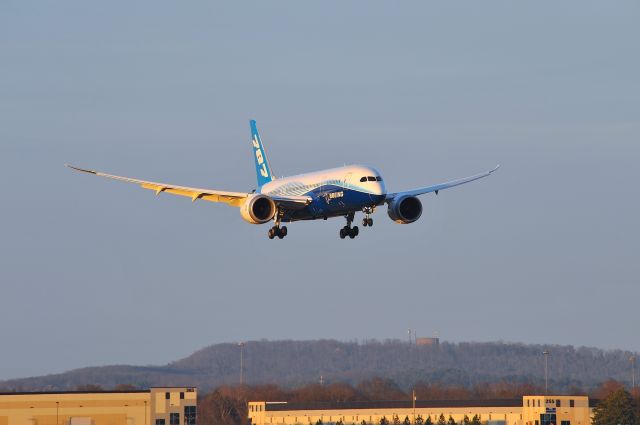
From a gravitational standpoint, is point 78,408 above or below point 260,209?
below

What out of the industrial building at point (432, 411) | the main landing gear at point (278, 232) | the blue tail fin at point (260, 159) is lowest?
the industrial building at point (432, 411)

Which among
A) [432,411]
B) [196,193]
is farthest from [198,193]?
[432,411]

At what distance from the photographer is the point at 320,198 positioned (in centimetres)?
9275

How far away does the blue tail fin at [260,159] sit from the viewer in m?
115

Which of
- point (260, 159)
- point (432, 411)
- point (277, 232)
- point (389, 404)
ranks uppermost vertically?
point (260, 159)

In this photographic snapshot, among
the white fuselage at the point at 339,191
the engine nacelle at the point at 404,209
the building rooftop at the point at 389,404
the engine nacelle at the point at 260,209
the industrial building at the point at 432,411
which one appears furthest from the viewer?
the building rooftop at the point at 389,404

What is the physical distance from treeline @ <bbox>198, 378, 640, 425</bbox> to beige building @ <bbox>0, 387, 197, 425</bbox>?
116 ft

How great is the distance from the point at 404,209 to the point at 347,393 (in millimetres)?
70294

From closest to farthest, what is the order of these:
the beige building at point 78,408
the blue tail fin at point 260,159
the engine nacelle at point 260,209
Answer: the engine nacelle at point 260,209
the beige building at point 78,408
the blue tail fin at point 260,159

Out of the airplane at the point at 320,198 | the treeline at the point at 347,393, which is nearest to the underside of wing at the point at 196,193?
the airplane at the point at 320,198

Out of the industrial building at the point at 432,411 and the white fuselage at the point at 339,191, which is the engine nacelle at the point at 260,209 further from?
the industrial building at the point at 432,411

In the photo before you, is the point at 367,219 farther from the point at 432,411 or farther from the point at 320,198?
the point at 432,411

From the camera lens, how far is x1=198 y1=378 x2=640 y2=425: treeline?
508 feet

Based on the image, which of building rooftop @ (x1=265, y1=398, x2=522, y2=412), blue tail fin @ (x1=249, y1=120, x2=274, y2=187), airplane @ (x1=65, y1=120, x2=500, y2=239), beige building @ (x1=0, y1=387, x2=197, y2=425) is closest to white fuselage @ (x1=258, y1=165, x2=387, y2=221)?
airplane @ (x1=65, y1=120, x2=500, y2=239)
